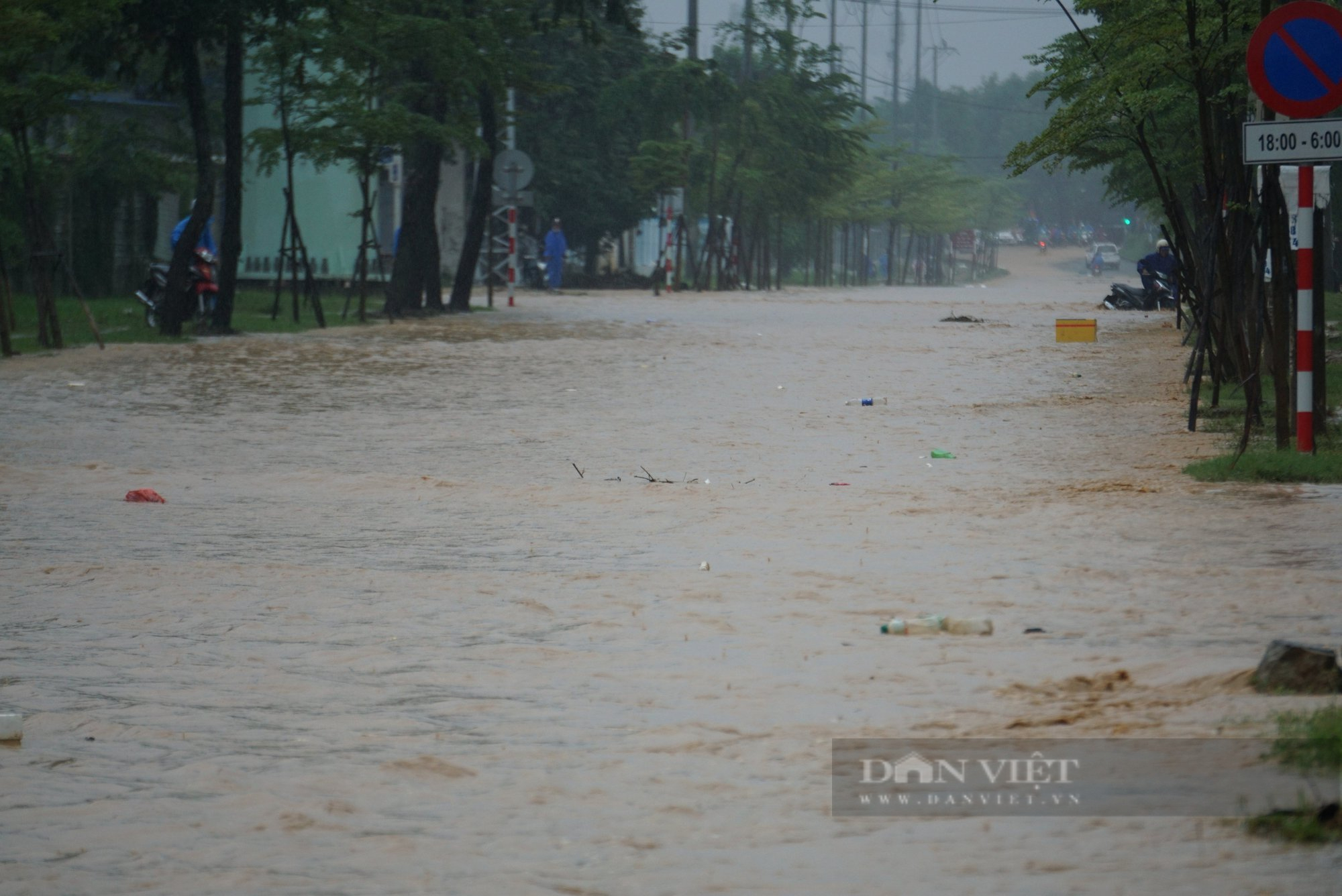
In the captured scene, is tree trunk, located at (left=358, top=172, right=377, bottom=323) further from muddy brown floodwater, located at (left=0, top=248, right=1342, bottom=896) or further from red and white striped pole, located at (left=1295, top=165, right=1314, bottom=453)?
red and white striped pole, located at (left=1295, top=165, right=1314, bottom=453)

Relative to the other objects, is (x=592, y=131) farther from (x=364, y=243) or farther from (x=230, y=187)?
(x=230, y=187)

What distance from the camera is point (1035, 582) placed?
7043 millimetres

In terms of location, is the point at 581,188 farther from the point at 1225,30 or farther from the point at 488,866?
the point at 488,866

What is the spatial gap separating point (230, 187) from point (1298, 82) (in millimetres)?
18533

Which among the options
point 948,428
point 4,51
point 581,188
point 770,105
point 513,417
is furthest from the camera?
point 770,105

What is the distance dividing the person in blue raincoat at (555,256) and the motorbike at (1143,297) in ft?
56.3

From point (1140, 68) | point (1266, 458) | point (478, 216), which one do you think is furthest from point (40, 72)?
point (1266, 458)

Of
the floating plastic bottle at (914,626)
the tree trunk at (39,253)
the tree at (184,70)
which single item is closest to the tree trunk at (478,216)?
the tree at (184,70)

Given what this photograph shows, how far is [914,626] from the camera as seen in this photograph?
20.3 feet

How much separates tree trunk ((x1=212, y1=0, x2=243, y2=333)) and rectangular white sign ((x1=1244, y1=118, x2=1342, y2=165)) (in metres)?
17.7

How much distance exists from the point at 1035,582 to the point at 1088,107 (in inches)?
239

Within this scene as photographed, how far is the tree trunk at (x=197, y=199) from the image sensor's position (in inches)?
966

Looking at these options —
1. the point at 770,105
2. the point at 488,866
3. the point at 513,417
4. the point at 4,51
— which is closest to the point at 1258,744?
the point at 488,866

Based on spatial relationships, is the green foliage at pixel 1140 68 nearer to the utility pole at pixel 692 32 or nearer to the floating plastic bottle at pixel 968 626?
the floating plastic bottle at pixel 968 626
